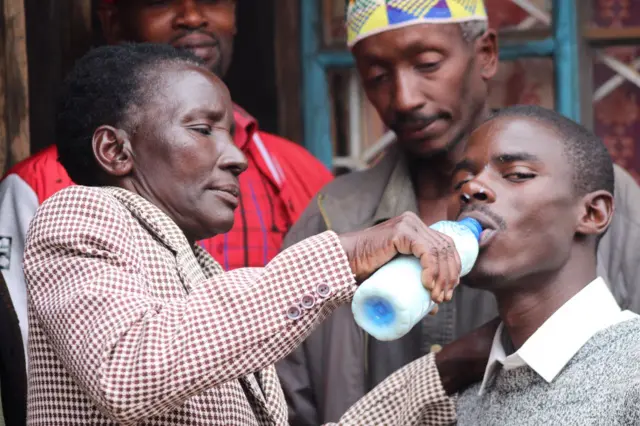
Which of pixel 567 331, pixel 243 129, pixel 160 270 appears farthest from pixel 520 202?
pixel 243 129

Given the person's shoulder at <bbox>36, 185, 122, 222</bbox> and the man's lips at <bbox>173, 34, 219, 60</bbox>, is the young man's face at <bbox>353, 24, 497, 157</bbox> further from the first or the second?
the person's shoulder at <bbox>36, 185, 122, 222</bbox>

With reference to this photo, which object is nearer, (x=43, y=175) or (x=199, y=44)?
(x=43, y=175)

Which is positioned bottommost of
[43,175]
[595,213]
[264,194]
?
[264,194]

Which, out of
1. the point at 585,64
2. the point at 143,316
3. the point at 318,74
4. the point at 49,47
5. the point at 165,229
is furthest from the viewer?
the point at 318,74

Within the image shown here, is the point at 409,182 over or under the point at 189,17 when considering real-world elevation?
under

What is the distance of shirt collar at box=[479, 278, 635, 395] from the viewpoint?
2457mm

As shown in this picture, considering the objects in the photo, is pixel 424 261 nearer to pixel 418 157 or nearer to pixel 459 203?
pixel 459 203

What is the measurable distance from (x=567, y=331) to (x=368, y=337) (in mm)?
925

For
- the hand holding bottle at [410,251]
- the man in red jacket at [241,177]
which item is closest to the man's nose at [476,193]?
the hand holding bottle at [410,251]

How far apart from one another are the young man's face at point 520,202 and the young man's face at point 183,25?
1335 millimetres

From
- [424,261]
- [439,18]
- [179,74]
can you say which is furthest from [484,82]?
[424,261]

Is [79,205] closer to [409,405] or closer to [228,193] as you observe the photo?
[228,193]

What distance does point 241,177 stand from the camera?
3703mm

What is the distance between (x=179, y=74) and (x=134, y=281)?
59cm
